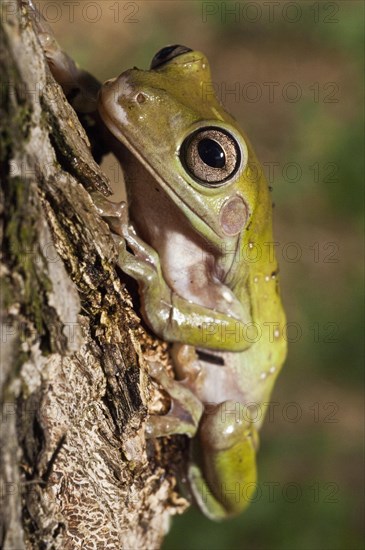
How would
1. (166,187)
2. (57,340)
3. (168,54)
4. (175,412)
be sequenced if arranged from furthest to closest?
(168,54) → (175,412) → (166,187) → (57,340)

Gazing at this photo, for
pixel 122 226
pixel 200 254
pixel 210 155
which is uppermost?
pixel 210 155

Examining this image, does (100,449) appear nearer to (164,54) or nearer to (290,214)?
(164,54)

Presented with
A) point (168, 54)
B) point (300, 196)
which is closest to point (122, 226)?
point (168, 54)

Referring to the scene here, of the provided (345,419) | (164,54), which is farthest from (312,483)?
(164,54)

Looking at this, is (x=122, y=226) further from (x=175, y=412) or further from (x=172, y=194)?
(x=175, y=412)

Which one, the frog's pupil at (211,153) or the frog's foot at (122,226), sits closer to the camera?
the frog's foot at (122,226)

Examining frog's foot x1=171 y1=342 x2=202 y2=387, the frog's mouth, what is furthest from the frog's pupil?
frog's foot x1=171 y1=342 x2=202 y2=387

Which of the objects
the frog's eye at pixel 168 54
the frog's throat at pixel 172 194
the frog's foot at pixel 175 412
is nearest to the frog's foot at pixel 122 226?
the frog's throat at pixel 172 194

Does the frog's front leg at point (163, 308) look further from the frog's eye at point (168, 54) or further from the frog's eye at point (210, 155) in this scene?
the frog's eye at point (168, 54)
